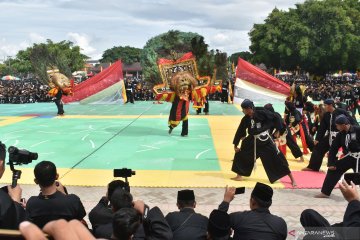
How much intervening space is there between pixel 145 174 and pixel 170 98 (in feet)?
19.4

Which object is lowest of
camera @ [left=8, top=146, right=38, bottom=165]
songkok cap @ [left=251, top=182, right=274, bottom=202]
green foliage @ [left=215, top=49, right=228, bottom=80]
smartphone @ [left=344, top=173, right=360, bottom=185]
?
Answer: songkok cap @ [left=251, top=182, right=274, bottom=202]

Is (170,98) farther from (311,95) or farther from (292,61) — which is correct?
(292,61)

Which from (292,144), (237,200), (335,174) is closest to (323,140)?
(292,144)

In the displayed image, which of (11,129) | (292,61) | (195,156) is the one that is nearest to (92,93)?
(11,129)

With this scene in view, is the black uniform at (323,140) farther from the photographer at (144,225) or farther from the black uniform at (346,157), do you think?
the photographer at (144,225)

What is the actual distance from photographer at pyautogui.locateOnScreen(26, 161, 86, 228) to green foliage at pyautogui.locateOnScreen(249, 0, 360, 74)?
41.5 meters

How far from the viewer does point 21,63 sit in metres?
76.1

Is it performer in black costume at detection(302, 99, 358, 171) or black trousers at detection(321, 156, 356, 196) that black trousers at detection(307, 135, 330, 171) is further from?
black trousers at detection(321, 156, 356, 196)

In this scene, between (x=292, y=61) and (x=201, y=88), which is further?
(x=292, y=61)

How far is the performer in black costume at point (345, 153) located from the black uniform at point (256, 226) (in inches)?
163

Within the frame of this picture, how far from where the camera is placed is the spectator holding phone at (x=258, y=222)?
4082mm

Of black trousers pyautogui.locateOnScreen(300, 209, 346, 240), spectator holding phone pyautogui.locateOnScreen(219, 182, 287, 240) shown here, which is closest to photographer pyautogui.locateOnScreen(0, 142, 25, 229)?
spectator holding phone pyautogui.locateOnScreen(219, 182, 287, 240)

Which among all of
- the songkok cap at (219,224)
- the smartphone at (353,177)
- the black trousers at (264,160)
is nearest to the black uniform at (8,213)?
the songkok cap at (219,224)

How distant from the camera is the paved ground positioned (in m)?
7.30
